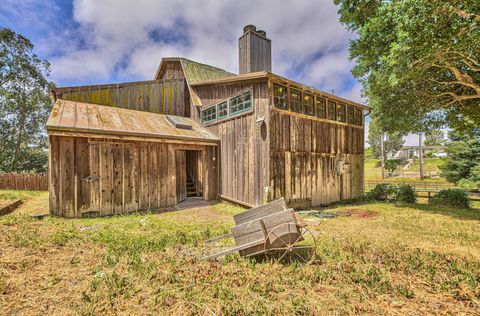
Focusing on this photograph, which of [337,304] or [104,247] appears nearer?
[337,304]

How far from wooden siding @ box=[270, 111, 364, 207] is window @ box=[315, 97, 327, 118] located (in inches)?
16.3

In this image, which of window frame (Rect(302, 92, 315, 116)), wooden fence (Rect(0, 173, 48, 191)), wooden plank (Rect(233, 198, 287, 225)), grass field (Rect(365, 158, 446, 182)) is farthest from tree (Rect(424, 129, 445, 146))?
wooden fence (Rect(0, 173, 48, 191))

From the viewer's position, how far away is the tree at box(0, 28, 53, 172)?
19828mm

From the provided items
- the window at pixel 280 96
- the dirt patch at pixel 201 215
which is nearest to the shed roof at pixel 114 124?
the dirt patch at pixel 201 215

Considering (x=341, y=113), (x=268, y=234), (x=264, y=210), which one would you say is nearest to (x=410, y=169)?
(x=341, y=113)

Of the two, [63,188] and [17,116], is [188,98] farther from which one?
[17,116]

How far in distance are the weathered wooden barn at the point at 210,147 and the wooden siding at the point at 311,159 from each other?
0.04 metres

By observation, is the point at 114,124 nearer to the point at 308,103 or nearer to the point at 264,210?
the point at 264,210

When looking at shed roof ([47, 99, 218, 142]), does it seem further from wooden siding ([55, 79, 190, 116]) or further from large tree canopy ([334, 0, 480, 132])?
large tree canopy ([334, 0, 480, 132])

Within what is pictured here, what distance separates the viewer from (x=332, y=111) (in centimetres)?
1040

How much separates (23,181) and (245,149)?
15.6m

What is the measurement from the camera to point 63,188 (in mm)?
7016

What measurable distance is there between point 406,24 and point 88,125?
10.6 m

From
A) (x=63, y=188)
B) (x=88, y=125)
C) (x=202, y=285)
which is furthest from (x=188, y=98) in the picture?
(x=202, y=285)
